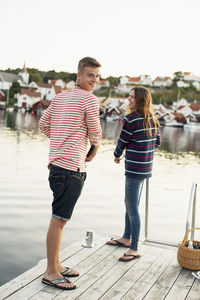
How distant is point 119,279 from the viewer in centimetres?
356

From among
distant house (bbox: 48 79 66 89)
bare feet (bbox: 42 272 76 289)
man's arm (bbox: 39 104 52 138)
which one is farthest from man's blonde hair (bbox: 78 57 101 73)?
distant house (bbox: 48 79 66 89)

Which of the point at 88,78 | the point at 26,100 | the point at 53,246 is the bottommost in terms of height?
the point at 26,100

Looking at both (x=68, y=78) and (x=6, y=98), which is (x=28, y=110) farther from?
(x=68, y=78)

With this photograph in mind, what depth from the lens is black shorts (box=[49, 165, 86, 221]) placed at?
3135 millimetres

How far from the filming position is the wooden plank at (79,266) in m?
3.12

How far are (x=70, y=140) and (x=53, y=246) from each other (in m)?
0.87

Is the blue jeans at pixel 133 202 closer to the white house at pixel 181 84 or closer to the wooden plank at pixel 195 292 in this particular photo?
the wooden plank at pixel 195 292

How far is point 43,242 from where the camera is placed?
6.38 m


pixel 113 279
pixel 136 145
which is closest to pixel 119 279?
pixel 113 279

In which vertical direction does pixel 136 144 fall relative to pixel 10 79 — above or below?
below

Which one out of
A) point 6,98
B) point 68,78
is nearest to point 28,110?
point 6,98

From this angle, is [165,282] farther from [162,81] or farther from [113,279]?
[162,81]

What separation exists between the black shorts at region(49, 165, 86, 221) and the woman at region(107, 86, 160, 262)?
886 mm

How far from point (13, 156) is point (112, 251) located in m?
13.4
